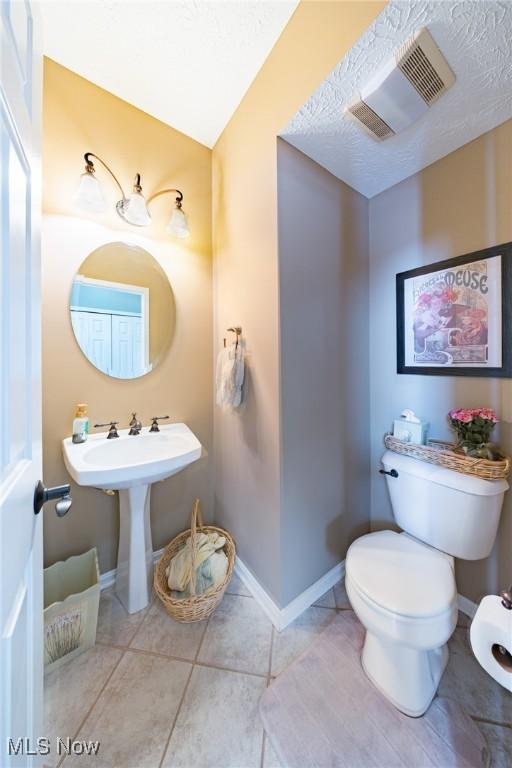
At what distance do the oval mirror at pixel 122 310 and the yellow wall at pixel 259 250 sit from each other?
357mm

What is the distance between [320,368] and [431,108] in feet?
3.59

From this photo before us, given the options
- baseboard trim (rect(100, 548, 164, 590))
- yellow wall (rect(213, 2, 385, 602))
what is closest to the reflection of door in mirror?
yellow wall (rect(213, 2, 385, 602))

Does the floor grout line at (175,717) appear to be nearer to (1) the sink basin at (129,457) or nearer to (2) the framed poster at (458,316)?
(1) the sink basin at (129,457)

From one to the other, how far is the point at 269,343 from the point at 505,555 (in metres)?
1.36

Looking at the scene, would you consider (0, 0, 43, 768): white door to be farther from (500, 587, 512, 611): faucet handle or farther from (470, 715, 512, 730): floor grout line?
(470, 715, 512, 730): floor grout line

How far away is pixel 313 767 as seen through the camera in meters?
0.80

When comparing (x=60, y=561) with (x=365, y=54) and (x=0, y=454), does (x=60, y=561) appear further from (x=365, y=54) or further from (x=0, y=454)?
(x=365, y=54)

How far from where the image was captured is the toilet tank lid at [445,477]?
1020 mm

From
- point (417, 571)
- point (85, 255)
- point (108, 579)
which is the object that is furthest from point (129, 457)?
point (417, 571)

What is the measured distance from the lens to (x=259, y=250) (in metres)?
1.25

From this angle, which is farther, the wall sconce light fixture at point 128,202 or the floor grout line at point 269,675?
the wall sconce light fixture at point 128,202

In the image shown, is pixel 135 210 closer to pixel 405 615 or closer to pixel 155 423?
pixel 155 423

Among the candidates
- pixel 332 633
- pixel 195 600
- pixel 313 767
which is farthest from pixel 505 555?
pixel 195 600

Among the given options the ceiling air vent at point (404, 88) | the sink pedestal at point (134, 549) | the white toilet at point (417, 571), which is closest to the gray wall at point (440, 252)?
the white toilet at point (417, 571)
